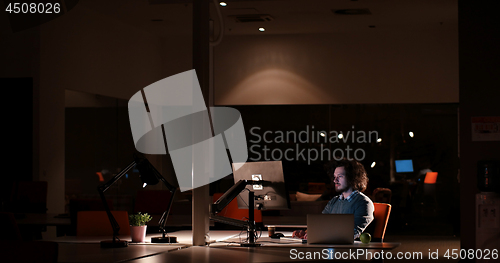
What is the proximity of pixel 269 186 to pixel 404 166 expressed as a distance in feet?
22.2

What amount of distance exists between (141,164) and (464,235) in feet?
14.0

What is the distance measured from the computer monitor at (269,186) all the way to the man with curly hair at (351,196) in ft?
1.00

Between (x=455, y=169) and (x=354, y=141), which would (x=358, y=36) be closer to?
(x=354, y=141)

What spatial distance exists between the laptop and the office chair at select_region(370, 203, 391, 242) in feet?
2.43

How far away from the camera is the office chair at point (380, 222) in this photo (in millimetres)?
4324

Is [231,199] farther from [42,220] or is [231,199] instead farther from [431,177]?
[431,177]

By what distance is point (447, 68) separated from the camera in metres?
10.1

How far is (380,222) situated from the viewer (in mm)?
4359

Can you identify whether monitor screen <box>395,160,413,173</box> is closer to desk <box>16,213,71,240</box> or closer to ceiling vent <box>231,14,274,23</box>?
ceiling vent <box>231,14,274,23</box>

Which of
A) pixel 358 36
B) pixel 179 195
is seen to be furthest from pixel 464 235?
pixel 179 195
